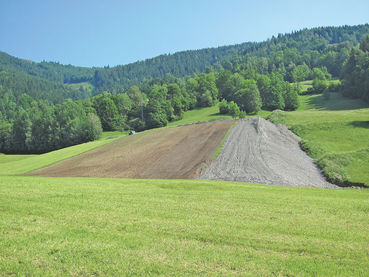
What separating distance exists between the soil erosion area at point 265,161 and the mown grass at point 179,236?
11.6 metres

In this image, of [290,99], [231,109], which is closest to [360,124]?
[231,109]

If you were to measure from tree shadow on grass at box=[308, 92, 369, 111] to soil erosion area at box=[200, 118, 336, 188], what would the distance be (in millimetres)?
60428

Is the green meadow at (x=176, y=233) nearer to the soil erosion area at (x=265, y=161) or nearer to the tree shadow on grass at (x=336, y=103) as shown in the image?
the soil erosion area at (x=265, y=161)

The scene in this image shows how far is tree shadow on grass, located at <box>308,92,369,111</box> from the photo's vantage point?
96312 millimetres

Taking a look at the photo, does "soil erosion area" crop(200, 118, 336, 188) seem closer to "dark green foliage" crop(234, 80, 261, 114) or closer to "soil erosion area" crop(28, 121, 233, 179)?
"soil erosion area" crop(28, 121, 233, 179)

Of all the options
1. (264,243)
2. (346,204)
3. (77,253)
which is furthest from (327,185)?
(77,253)

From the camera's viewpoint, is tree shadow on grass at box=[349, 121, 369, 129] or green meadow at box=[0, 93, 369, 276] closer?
green meadow at box=[0, 93, 369, 276]

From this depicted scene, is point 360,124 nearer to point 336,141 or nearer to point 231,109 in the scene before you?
point 336,141

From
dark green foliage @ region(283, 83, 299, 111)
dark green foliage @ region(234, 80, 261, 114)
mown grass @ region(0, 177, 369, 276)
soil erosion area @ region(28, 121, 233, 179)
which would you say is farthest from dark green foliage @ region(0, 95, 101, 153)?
A: mown grass @ region(0, 177, 369, 276)

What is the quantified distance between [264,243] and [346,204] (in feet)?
29.1

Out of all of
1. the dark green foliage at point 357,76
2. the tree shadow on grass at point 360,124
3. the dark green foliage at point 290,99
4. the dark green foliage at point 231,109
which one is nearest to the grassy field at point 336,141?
the tree shadow on grass at point 360,124

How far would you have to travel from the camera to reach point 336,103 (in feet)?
353

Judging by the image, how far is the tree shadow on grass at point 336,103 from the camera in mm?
96312

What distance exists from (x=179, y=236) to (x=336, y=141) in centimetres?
4235
